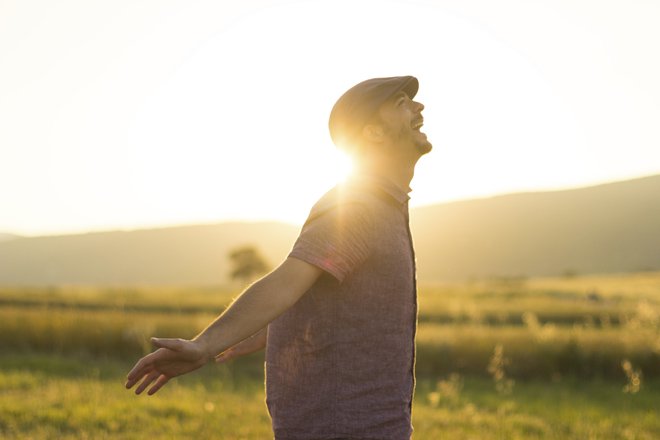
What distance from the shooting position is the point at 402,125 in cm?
268

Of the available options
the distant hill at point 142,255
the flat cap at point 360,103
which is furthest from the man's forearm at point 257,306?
the distant hill at point 142,255

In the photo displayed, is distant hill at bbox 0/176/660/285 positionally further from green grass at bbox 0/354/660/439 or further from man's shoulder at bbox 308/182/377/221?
man's shoulder at bbox 308/182/377/221

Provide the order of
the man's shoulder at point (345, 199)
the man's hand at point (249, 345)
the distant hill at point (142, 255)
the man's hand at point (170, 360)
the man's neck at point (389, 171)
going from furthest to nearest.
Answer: the distant hill at point (142, 255) < the man's hand at point (249, 345) < the man's neck at point (389, 171) < the man's shoulder at point (345, 199) < the man's hand at point (170, 360)

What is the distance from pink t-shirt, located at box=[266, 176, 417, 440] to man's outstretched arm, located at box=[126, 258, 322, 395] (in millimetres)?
183

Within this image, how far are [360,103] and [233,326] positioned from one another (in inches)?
39.6

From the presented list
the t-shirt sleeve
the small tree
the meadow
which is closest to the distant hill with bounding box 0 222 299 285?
the small tree

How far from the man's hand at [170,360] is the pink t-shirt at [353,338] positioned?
50 cm

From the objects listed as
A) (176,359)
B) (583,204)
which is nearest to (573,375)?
(176,359)

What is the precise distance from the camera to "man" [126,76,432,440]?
2.31m

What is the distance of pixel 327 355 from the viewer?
245 centimetres

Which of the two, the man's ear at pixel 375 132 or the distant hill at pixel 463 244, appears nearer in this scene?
the man's ear at pixel 375 132

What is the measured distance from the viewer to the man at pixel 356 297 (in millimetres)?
2309

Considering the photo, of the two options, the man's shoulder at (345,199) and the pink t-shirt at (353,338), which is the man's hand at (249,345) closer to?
the pink t-shirt at (353,338)

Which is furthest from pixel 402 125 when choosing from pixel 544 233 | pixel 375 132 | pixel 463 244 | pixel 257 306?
pixel 544 233
